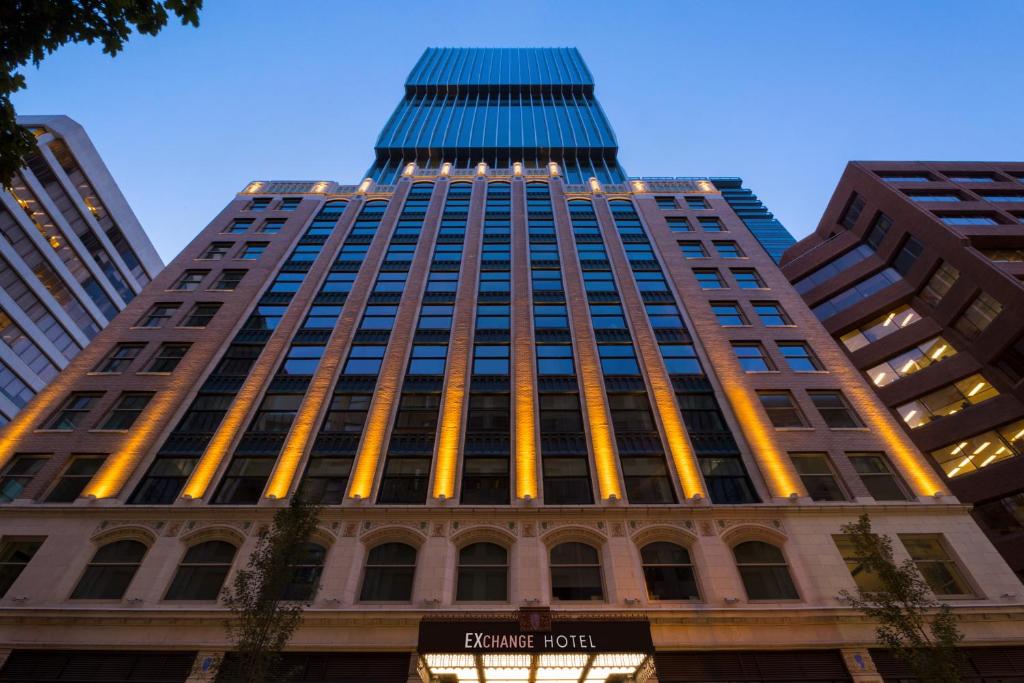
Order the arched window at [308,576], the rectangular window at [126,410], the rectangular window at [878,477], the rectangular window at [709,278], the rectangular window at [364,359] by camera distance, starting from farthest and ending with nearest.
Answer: the rectangular window at [709,278]
the rectangular window at [364,359]
the rectangular window at [126,410]
the rectangular window at [878,477]
the arched window at [308,576]

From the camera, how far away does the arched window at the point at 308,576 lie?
745 inches

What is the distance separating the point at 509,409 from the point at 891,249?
109 ft

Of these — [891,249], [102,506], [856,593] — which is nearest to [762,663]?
[856,593]

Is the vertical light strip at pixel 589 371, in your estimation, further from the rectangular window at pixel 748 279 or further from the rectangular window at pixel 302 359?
the rectangular window at pixel 302 359

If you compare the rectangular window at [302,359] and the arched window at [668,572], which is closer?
the arched window at [668,572]

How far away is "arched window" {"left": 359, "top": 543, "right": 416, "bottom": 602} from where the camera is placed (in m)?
19.1

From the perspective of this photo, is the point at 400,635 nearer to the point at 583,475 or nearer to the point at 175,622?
the point at 175,622

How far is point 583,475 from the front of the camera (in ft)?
75.6

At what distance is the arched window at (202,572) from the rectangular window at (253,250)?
72.9 ft

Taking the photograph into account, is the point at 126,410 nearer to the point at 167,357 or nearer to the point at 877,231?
the point at 167,357

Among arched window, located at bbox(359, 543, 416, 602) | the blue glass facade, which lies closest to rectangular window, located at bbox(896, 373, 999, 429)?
arched window, located at bbox(359, 543, 416, 602)

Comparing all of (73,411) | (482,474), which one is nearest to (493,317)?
(482,474)

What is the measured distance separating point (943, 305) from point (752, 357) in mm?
16303

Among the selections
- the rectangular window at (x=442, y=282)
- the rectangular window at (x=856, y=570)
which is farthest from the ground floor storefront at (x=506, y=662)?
the rectangular window at (x=442, y=282)
